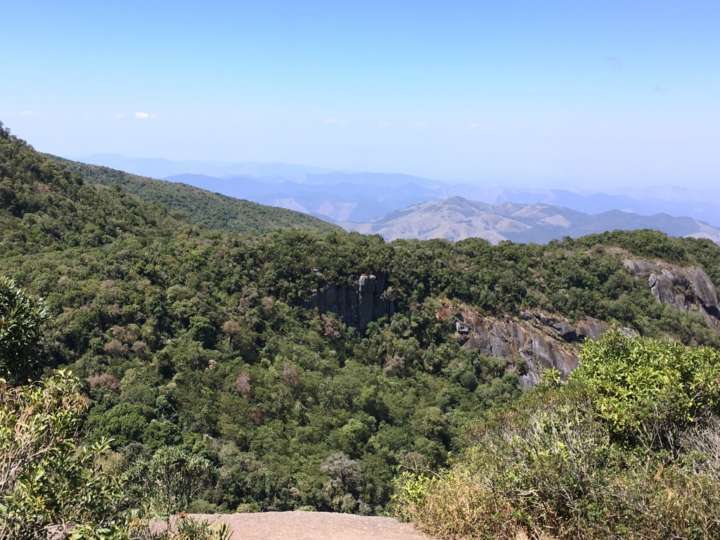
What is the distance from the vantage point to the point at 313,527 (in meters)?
12.1

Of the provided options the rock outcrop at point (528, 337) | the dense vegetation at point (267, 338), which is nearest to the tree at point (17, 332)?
the dense vegetation at point (267, 338)

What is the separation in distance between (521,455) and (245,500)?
16.2 metres

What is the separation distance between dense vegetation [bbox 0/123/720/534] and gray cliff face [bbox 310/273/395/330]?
2.38 feet

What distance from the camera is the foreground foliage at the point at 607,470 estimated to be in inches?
325

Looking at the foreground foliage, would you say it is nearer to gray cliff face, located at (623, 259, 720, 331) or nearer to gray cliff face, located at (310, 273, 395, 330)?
gray cliff face, located at (310, 273, 395, 330)

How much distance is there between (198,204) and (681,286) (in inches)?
Result: 3041

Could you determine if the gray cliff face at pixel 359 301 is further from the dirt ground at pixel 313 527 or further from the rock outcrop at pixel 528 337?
the dirt ground at pixel 313 527

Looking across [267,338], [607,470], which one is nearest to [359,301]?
[267,338]

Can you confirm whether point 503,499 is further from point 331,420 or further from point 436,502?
point 331,420

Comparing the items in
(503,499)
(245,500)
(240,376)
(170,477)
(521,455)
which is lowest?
(245,500)

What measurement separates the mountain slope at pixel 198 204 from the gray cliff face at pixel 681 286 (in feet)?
154

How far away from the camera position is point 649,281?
53.5m

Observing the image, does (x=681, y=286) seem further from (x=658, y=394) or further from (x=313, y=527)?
(x=313, y=527)

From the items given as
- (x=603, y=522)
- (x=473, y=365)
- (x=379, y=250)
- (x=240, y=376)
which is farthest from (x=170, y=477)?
(x=379, y=250)
